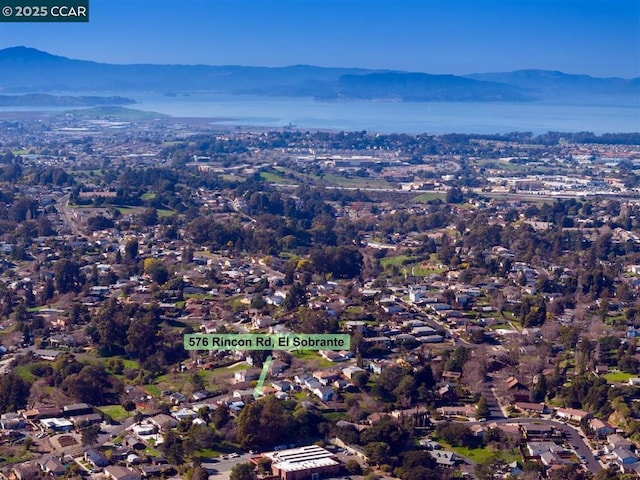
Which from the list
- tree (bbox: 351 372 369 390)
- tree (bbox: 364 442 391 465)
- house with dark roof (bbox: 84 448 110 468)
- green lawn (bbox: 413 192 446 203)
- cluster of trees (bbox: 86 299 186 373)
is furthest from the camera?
green lawn (bbox: 413 192 446 203)

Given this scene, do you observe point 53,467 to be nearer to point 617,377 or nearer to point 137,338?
point 137,338

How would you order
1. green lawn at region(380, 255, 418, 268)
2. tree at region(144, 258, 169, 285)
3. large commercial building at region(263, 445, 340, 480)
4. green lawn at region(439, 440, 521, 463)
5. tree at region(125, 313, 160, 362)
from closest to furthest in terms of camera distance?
1. large commercial building at region(263, 445, 340, 480)
2. green lawn at region(439, 440, 521, 463)
3. tree at region(125, 313, 160, 362)
4. tree at region(144, 258, 169, 285)
5. green lawn at region(380, 255, 418, 268)

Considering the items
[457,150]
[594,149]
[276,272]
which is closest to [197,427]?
[276,272]

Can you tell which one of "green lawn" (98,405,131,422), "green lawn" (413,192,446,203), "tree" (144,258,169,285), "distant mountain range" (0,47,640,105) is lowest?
"green lawn" (98,405,131,422)

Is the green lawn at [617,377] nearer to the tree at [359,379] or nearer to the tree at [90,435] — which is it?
the tree at [359,379]

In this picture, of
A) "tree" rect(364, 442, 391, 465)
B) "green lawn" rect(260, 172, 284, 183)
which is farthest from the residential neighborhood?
"green lawn" rect(260, 172, 284, 183)

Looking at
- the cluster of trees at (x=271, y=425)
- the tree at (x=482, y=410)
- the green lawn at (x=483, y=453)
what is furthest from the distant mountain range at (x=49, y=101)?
the green lawn at (x=483, y=453)

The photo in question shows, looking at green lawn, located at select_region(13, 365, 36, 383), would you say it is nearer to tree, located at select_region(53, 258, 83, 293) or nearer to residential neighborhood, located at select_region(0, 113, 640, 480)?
residential neighborhood, located at select_region(0, 113, 640, 480)
